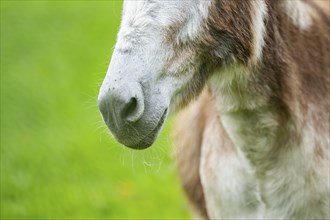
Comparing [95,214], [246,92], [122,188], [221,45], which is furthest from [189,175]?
[122,188]

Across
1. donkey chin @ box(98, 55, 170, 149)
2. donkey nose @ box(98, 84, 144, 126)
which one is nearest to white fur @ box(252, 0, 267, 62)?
donkey chin @ box(98, 55, 170, 149)

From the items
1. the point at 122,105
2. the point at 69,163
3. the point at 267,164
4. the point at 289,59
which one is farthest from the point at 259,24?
the point at 69,163

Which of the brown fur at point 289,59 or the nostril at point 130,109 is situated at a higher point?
the nostril at point 130,109

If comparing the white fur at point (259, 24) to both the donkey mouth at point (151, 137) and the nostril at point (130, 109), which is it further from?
the nostril at point (130, 109)

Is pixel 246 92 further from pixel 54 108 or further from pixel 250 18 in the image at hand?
pixel 54 108

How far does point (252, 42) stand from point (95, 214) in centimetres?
319

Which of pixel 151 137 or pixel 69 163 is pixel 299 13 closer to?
pixel 151 137

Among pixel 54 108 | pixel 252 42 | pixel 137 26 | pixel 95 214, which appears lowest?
pixel 54 108

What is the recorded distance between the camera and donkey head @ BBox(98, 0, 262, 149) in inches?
124

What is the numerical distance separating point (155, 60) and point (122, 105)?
26 cm

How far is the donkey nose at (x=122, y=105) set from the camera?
3096mm

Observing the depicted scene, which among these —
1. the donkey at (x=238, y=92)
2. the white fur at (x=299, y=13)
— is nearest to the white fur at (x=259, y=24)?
the donkey at (x=238, y=92)

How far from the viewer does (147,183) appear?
23.6 feet

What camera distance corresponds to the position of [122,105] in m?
3.11
